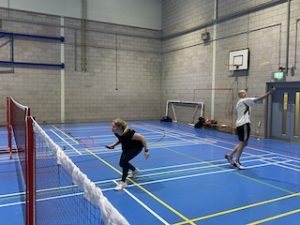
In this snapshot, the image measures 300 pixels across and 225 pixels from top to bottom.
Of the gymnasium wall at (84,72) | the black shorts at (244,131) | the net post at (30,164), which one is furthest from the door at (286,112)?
the net post at (30,164)

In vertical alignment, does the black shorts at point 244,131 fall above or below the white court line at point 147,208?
above

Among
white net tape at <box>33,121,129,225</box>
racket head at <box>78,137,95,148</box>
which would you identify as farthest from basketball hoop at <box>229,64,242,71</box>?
white net tape at <box>33,121,129,225</box>

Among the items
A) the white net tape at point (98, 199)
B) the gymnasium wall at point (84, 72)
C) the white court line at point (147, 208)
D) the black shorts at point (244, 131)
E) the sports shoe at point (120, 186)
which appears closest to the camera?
the white net tape at point (98, 199)

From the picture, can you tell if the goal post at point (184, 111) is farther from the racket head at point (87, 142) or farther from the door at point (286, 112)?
the racket head at point (87, 142)

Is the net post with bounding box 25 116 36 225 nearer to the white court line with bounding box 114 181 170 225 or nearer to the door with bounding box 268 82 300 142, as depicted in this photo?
the white court line with bounding box 114 181 170 225

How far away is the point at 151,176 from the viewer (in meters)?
6.64

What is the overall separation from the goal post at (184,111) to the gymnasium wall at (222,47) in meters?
0.35

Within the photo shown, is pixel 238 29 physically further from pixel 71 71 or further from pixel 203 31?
pixel 71 71

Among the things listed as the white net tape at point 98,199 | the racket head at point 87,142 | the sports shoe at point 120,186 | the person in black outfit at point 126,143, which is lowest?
the sports shoe at point 120,186

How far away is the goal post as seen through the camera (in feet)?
55.1

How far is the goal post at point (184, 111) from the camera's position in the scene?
55.1 ft

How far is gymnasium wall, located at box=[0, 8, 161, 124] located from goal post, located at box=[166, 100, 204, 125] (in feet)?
4.30

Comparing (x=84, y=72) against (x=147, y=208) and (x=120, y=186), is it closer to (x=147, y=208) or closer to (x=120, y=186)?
(x=120, y=186)

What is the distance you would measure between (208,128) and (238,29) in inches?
199
